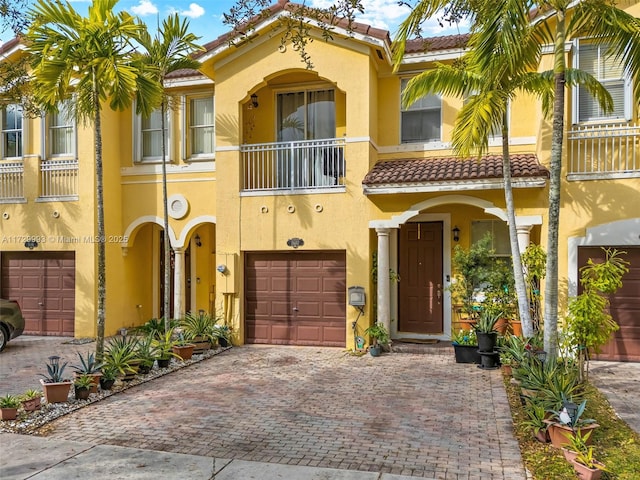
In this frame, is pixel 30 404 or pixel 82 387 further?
pixel 82 387

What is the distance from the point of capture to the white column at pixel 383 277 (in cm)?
1141

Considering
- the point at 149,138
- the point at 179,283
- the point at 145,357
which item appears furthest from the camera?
the point at 149,138

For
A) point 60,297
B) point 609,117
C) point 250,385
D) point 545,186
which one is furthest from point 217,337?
point 609,117

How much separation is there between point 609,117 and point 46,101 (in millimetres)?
11068

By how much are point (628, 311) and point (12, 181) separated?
15706 millimetres

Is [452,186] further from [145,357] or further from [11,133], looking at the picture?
[11,133]

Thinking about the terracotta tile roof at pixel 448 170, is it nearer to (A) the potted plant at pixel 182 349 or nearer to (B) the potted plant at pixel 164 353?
(A) the potted plant at pixel 182 349

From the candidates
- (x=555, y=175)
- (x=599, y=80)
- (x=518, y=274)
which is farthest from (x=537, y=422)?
(x=599, y=80)

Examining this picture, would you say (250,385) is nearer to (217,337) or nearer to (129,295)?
(217,337)

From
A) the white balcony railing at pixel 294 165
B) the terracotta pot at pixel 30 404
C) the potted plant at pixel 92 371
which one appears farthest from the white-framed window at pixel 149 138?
the terracotta pot at pixel 30 404

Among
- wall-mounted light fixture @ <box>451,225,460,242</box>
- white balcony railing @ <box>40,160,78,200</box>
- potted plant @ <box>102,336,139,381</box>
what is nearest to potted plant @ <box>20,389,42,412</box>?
potted plant @ <box>102,336,139,381</box>

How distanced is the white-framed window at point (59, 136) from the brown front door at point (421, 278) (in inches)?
373

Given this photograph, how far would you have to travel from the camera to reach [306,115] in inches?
520

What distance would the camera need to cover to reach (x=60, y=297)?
46.6 feet
